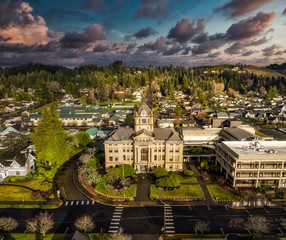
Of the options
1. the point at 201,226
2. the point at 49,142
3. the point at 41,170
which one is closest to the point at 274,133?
the point at 201,226

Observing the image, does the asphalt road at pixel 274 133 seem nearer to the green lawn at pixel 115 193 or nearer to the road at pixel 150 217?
the road at pixel 150 217

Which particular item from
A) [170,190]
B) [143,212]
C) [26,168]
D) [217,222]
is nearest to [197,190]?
[170,190]

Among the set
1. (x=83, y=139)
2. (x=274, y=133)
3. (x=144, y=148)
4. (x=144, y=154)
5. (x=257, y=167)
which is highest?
(x=144, y=148)

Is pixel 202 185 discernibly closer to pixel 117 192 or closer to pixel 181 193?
pixel 181 193

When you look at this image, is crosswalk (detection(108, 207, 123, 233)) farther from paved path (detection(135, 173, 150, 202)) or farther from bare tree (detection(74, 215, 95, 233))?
paved path (detection(135, 173, 150, 202))

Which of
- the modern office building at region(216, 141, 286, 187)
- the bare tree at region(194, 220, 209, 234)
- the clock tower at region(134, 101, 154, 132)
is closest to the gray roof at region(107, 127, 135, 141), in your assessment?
the clock tower at region(134, 101, 154, 132)

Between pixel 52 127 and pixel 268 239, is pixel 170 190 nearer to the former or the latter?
pixel 268 239

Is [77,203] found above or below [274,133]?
below
